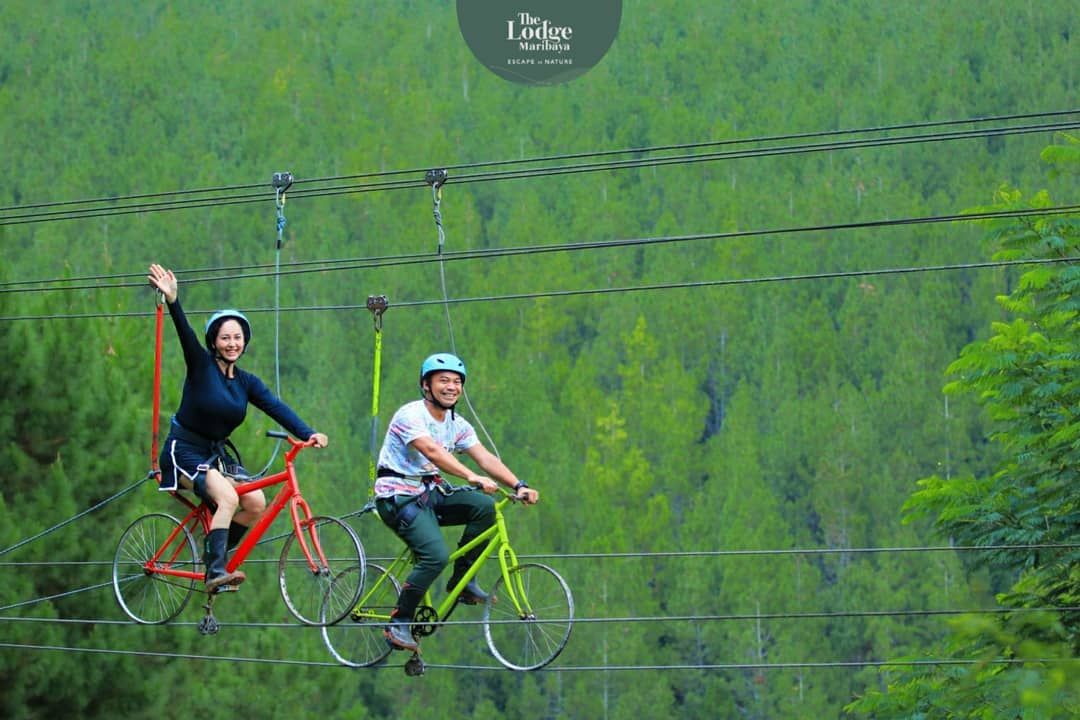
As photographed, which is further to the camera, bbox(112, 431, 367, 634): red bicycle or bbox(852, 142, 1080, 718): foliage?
bbox(852, 142, 1080, 718): foliage

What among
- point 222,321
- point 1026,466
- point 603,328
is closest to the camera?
point 222,321

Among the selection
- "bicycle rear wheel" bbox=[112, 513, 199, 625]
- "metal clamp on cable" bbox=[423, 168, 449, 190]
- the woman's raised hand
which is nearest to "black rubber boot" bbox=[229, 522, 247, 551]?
"bicycle rear wheel" bbox=[112, 513, 199, 625]

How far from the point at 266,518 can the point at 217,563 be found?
40cm

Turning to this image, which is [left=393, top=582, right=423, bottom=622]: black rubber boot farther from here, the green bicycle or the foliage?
the foliage

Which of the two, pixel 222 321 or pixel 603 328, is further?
pixel 603 328

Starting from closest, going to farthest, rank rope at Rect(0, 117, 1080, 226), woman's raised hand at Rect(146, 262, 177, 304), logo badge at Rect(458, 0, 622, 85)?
woman's raised hand at Rect(146, 262, 177, 304)
rope at Rect(0, 117, 1080, 226)
logo badge at Rect(458, 0, 622, 85)

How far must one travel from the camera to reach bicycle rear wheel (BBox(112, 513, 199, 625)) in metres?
12.1

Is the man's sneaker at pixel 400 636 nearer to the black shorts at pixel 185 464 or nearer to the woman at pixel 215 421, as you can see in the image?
the woman at pixel 215 421

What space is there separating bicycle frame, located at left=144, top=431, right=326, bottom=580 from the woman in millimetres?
79

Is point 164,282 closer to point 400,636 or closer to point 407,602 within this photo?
point 407,602

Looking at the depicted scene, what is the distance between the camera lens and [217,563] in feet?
37.3

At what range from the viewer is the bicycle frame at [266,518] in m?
11.1

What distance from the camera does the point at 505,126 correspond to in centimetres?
13362

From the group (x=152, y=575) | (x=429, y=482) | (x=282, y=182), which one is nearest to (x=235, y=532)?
(x=152, y=575)
